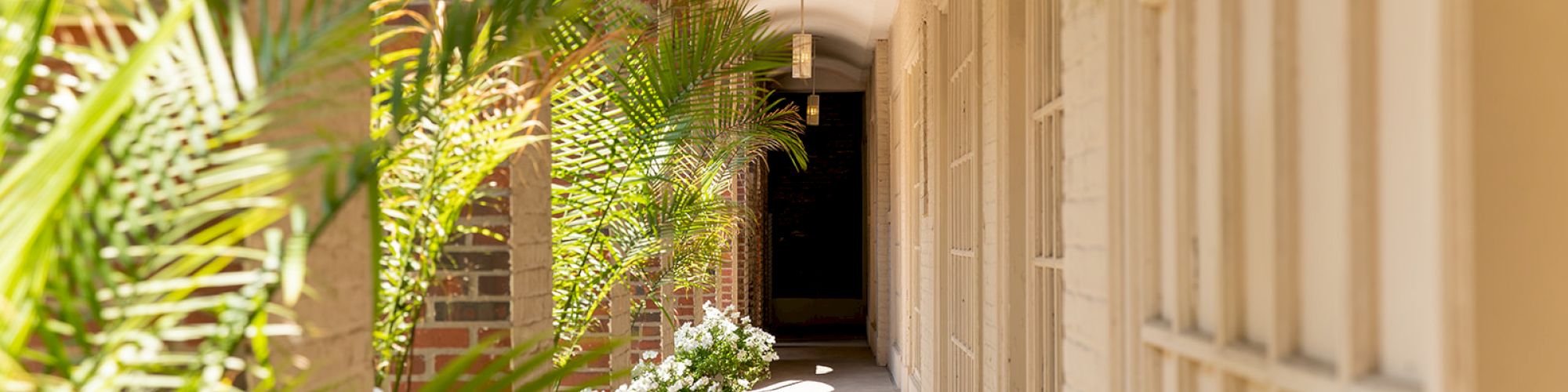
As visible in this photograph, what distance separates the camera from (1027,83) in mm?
3725

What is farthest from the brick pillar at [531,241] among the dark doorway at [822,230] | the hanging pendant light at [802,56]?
the dark doorway at [822,230]

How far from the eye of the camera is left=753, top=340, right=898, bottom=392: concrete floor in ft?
34.1

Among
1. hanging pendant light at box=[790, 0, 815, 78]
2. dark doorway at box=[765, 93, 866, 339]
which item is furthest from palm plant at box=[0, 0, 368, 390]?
dark doorway at box=[765, 93, 866, 339]

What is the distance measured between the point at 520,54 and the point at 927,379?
5.07 meters

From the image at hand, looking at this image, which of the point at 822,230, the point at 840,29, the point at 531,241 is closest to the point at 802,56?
the point at 840,29

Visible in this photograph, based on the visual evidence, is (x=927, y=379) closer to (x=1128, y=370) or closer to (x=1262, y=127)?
(x=1128, y=370)

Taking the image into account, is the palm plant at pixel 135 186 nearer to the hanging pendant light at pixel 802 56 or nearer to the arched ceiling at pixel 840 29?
the arched ceiling at pixel 840 29

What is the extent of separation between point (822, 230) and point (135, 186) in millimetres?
15601

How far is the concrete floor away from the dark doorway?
1.98 metres

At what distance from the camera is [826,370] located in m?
11.8

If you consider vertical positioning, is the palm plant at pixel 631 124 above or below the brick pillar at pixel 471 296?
above

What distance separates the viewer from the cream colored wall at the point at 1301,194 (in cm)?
115

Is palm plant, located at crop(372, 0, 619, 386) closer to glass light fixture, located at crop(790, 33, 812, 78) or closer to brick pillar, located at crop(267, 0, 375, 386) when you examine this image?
brick pillar, located at crop(267, 0, 375, 386)

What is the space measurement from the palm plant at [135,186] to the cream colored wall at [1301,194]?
1.00 m
